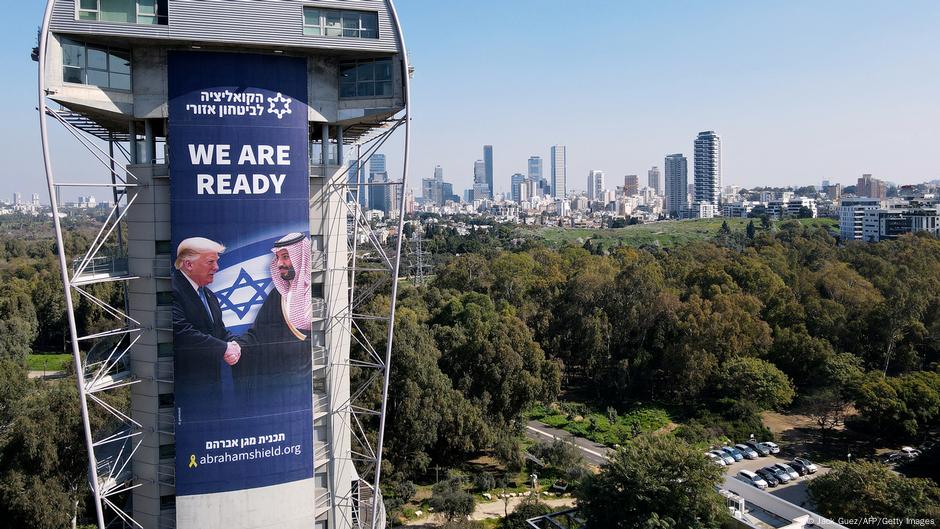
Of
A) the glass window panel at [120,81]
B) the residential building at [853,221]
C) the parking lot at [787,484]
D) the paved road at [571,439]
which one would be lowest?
the paved road at [571,439]

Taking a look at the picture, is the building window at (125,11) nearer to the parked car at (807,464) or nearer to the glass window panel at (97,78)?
the glass window panel at (97,78)

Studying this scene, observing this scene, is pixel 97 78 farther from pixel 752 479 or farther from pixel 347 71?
pixel 752 479

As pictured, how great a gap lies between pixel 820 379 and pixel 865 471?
18532 millimetres

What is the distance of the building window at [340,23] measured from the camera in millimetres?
15195

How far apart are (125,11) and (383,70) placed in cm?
552

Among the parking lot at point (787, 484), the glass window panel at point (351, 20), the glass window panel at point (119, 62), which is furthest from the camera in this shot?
the parking lot at point (787, 484)

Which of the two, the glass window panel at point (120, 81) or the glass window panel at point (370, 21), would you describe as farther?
the glass window panel at point (370, 21)

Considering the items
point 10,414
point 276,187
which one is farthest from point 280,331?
point 10,414

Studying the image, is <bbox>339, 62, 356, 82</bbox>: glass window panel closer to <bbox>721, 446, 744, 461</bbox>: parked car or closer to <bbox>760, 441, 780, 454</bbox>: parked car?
<bbox>721, 446, 744, 461</bbox>: parked car

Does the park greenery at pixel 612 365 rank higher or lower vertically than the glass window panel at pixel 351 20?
lower

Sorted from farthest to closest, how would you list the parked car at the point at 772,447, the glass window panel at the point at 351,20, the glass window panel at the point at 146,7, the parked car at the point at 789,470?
A: the parked car at the point at 772,447, the parked car at the point at 789,470, the glass window panel at the point at 351,20, the glass window panel at the point at 146,7

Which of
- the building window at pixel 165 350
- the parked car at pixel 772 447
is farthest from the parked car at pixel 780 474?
the building window at pixel 165 350

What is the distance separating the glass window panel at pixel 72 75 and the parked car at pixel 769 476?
2857 cm

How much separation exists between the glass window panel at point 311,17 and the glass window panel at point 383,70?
1.59 meters
